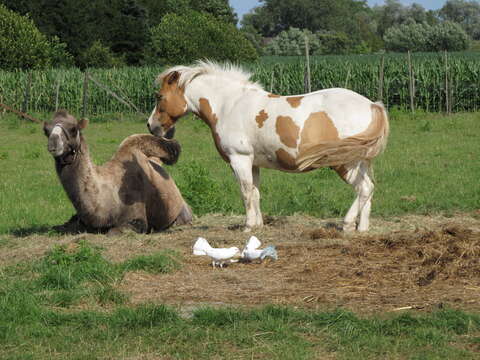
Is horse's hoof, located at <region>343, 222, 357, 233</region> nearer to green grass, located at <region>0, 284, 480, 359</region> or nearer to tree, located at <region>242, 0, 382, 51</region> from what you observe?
green grass, located at <region>0, 284, 480, 359</region>

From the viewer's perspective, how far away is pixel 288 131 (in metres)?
9.09

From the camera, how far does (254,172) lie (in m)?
9.84

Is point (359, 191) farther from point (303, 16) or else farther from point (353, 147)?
point (303, 16)

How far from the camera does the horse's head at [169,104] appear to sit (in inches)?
386

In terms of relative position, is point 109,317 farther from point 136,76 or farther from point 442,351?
point 136,76

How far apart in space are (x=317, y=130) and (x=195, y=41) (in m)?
38.2

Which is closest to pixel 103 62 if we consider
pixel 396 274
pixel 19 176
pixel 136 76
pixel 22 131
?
Result: pixel 136 76

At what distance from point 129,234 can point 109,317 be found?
144 inches

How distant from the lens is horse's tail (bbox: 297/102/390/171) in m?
8.89

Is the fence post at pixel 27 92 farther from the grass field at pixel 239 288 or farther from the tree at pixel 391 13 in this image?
the tree at pixel 391 13

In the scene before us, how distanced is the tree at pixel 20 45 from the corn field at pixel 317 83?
929cm

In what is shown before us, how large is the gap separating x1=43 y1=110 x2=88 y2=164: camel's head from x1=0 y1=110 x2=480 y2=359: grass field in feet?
3.18

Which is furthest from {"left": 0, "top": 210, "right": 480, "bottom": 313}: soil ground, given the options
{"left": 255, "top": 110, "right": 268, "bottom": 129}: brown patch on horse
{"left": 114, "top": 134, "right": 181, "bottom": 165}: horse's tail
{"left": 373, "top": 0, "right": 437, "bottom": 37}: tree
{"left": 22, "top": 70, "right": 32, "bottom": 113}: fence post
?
{"left": 373, "top": 0, "right": 437, "bottom": 37}: tree

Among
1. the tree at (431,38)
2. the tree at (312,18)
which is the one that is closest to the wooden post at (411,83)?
the tree at (431,38)
